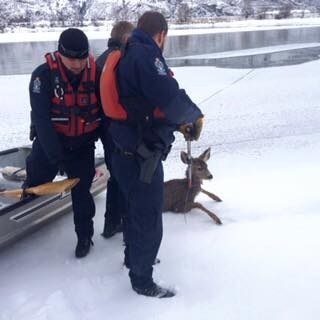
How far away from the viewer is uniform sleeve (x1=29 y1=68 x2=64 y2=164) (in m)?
3.25

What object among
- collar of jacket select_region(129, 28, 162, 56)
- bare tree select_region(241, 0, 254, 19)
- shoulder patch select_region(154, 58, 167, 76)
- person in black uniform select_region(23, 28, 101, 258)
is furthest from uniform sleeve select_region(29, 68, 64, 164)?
bare tree select_region(241, 0, 254, 19)

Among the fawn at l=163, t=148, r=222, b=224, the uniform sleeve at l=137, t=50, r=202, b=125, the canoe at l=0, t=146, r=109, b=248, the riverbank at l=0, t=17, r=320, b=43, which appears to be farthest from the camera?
the riverbank at l=0, t=17, r=320, b=43

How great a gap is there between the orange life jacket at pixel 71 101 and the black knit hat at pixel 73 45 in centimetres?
13

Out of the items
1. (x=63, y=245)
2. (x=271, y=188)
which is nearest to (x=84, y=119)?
(x=63, y=245)

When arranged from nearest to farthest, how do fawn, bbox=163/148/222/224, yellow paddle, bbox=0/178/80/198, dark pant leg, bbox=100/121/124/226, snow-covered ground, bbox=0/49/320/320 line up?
snow-covered ground, bbox=0/49/320/320
yellow paddle, bbox=0/178/80/198
dark pant leg, bbox=100/121/124/226
fawn, bbox=163/148/222/224

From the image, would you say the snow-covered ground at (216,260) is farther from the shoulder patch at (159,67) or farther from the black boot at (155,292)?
the shoulder patch at (159,67)

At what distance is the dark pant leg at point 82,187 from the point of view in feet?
11.8

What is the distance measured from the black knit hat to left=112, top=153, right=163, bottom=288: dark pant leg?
28.7 inches

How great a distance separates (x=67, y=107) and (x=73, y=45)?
0.42 meters

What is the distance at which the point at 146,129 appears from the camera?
283 centimetres

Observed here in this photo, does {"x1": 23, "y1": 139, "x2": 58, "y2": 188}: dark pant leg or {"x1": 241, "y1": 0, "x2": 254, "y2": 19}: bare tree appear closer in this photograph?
{"x1": 23, "y1": 139, "x2": 58, "y2": 188}: dark pant leg

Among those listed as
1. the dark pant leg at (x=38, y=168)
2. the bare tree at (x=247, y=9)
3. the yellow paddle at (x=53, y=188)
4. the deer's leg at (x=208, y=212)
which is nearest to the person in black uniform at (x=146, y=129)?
the yellow paddle at (x=53, y=188)

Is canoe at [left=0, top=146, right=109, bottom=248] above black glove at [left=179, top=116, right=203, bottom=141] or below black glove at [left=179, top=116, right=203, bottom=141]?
below

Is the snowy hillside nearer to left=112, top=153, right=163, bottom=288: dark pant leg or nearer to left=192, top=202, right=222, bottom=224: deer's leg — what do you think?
left=192, top=202, right=222, bottom=224: deer's leg
